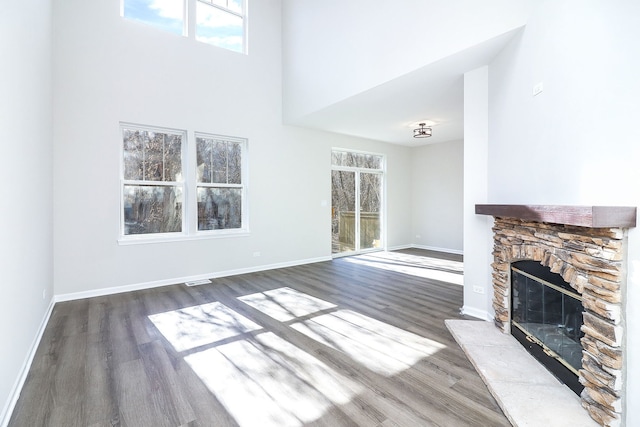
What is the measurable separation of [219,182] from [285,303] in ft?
8.09

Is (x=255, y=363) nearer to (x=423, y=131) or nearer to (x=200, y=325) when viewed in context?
(x=200, y=325)

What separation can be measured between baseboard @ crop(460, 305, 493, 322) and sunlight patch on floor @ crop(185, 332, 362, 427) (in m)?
1.78

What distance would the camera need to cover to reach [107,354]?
245cm

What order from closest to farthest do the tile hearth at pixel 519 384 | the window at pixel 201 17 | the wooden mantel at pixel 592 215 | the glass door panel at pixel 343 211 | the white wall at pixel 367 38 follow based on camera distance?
the wooden mantel at pixel 592 215
the tile hearth at pixel 519 384
the white wall at pixel 367 38
the window at pixel 201 17
the glass door panel at pixel 343 211

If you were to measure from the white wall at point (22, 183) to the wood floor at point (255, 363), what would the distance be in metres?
0.31

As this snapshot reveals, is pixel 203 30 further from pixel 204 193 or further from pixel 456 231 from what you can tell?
pixel 456 231

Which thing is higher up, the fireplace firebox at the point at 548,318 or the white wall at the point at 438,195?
the white wall at the point at 438,195

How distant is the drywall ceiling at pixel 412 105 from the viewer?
3020 millimetres

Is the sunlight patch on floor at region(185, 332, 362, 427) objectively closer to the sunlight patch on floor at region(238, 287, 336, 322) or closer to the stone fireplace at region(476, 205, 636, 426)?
the sunlight patch on floor at region(238, 287, 336, 322)

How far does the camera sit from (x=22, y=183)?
220 cm

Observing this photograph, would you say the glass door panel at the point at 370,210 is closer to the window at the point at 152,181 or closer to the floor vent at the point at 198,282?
the floor vent at the point at 198,282

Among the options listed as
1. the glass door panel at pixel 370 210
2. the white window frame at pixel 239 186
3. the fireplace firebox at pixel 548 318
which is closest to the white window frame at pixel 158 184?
the white window frame at pixel 239 186

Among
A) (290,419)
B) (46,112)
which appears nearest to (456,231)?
(290,419)

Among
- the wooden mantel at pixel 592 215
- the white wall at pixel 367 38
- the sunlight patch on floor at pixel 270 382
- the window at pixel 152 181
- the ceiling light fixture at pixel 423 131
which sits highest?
the white wall at pixel 367 38
